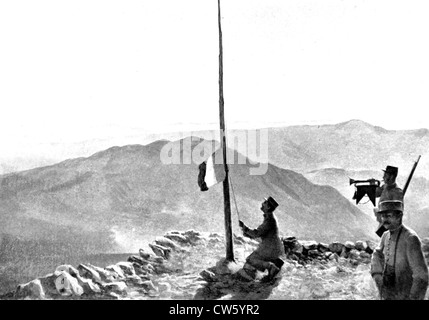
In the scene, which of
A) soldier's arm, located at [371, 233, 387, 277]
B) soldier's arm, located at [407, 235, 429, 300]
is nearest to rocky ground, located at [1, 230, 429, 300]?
soldier's arm, located at [371, 233, 387, 277]

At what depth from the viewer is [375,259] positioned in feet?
17.6

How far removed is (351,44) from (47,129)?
123 inches

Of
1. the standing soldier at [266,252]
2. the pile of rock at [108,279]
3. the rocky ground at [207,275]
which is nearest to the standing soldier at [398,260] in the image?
the rocky ground at [207,275]

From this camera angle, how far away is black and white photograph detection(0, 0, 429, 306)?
6.07m

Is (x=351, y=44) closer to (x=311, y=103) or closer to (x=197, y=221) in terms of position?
(x=311, y=103)

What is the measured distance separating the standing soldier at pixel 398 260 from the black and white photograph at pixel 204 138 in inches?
21.8

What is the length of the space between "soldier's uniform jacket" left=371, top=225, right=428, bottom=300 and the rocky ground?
43cm

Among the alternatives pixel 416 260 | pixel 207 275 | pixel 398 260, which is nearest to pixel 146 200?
pixel 207 275

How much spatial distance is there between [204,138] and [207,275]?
1333mm

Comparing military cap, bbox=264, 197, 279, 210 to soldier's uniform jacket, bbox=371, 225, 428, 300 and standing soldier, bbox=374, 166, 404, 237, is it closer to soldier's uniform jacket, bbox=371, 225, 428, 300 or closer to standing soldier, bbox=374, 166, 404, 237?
standing soldier, bbox=374, 166, 404, 237

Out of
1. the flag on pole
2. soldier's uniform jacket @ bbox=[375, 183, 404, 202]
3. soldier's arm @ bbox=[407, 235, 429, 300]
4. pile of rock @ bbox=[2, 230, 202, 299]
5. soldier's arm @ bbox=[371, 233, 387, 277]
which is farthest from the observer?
the flag on pole

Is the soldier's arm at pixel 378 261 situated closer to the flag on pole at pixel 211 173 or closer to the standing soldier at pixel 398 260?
the standing soldier at pixel 398 260

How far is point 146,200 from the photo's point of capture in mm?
6258

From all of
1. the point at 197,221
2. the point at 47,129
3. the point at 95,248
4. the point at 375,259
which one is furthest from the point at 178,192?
the point at 375,259
